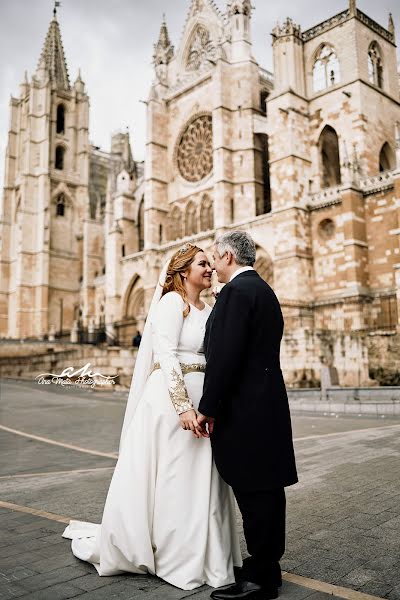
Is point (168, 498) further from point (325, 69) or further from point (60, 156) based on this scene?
point (60, 156)

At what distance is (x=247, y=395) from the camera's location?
2.46 meters

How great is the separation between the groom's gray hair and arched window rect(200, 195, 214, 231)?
25.8 meters

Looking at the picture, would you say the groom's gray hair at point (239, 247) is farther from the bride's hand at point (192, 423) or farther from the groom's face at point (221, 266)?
the bride's hand at point (192, 423)

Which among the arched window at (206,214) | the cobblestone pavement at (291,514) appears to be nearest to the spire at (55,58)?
the arched window at (206,214)

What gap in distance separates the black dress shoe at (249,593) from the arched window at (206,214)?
26545 millimetres

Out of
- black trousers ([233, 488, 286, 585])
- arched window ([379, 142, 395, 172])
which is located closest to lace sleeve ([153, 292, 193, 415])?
black trousers ([233, 488, 286, 585])

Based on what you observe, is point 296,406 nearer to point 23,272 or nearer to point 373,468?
point 373,468

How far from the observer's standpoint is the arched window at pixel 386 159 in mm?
25036

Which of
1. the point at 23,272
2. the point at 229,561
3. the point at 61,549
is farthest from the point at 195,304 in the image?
the point at 23,272

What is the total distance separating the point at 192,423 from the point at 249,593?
0.78 meters

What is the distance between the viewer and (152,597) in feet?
7.61

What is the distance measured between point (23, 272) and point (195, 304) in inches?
1504

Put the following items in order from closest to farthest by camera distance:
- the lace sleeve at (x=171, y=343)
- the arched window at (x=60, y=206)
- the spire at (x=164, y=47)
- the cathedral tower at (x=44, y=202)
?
the lace sleeve at (x=171, y=343), the spire at (x=164, y=47), the cathedral tower at (x=44, y=202), the arched window at (x=60, y=206)

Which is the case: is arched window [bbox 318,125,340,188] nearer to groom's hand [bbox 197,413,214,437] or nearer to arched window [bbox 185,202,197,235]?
arched window [bbox 185,202,197,235]
